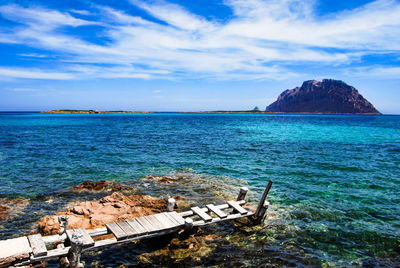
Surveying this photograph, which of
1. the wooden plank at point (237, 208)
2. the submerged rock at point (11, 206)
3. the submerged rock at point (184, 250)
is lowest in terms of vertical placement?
the submerged rock at point (184, 250)

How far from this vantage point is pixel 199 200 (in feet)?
49.8

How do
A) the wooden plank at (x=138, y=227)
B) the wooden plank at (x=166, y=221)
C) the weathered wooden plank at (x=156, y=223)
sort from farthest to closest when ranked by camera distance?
the wooden plank at (x=166, y=221) → the weathered wooden plank at (x=156, y=223) → the wooden plank at (x=138, y=227)

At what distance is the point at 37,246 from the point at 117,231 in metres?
2.34

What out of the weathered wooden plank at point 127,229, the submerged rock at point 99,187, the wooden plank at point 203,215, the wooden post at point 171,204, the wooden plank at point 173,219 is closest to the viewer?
Answer: the weathered wooden plank at point 127,229

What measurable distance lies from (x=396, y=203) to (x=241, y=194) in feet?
31.2

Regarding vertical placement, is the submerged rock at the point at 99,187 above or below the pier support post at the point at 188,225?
below

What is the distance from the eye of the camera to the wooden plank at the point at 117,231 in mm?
8734

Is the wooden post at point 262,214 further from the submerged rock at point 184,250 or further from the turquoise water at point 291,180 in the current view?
the submerged rock at point 184,250

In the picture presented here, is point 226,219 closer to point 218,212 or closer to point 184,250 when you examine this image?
point 218,212

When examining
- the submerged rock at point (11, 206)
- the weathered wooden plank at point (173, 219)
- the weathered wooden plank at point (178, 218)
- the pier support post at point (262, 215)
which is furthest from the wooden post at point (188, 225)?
the submerged rock at point (11, 206)

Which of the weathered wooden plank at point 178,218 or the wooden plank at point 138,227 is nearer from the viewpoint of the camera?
the wooden plank at point 138,227

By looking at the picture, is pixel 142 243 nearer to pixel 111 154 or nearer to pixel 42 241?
pixel 42 241

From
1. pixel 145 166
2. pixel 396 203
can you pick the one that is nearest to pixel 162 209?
pixel 145 166

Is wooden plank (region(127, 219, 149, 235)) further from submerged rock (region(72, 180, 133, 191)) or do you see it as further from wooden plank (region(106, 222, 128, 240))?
submerged rock (region(72, 180, 133, 191))
